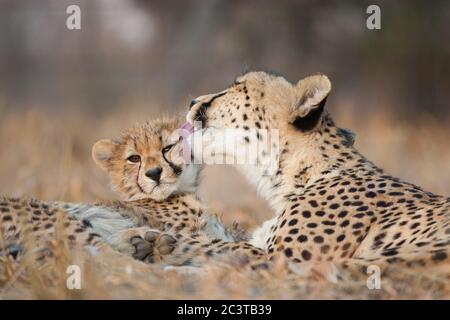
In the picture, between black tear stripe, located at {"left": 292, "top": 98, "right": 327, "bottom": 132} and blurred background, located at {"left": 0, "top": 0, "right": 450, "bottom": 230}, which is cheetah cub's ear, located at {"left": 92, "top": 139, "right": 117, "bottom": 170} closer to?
black tear stripe, located at {"left": 292, "top": 98, "right": 327, "bottom": 132}

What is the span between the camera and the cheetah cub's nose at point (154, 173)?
4883 millimetres

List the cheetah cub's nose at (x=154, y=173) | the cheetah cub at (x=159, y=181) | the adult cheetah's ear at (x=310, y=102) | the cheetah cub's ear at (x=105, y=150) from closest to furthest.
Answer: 1. the adult cheetah's ear at (x=310, y=102)
2. the cheetah cub at (x=159, y=181)
3. the cheetah cub's nose at (x=154, y=173)
4. the cheetah cub's ear at (x=105, y=150)

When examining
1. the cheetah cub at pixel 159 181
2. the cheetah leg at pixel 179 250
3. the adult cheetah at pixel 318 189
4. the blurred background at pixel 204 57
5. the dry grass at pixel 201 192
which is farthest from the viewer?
the blurred background at pixel 204 57

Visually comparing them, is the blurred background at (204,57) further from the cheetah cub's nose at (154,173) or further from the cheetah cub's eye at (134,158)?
the cheetah cub's nose at (154,173)

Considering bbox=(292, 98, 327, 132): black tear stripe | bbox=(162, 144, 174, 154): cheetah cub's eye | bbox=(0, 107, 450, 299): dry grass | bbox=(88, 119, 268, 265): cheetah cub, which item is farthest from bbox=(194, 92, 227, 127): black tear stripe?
bbox=(0, 107, 450, 299): dry grass

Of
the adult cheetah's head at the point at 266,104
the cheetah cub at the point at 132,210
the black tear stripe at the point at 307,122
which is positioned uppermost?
the adult cheetah's head at the point at 266,104

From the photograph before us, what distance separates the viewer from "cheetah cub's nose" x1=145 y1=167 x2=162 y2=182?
488cm

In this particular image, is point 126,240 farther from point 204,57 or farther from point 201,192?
point 204,57

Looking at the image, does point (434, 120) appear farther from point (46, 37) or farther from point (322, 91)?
point (322, 91)

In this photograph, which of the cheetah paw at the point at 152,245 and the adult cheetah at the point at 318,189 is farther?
the cheetah paw at the point at 152,245

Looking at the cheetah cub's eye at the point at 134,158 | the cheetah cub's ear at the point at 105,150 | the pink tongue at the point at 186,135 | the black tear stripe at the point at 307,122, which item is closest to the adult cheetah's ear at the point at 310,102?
the black tear stripe at the point at 307,122

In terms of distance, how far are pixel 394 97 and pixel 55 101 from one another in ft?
12.1

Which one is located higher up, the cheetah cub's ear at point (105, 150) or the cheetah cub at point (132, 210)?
the cheetah cub's ear at point (105, 150)

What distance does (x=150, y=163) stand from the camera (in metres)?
4.91
